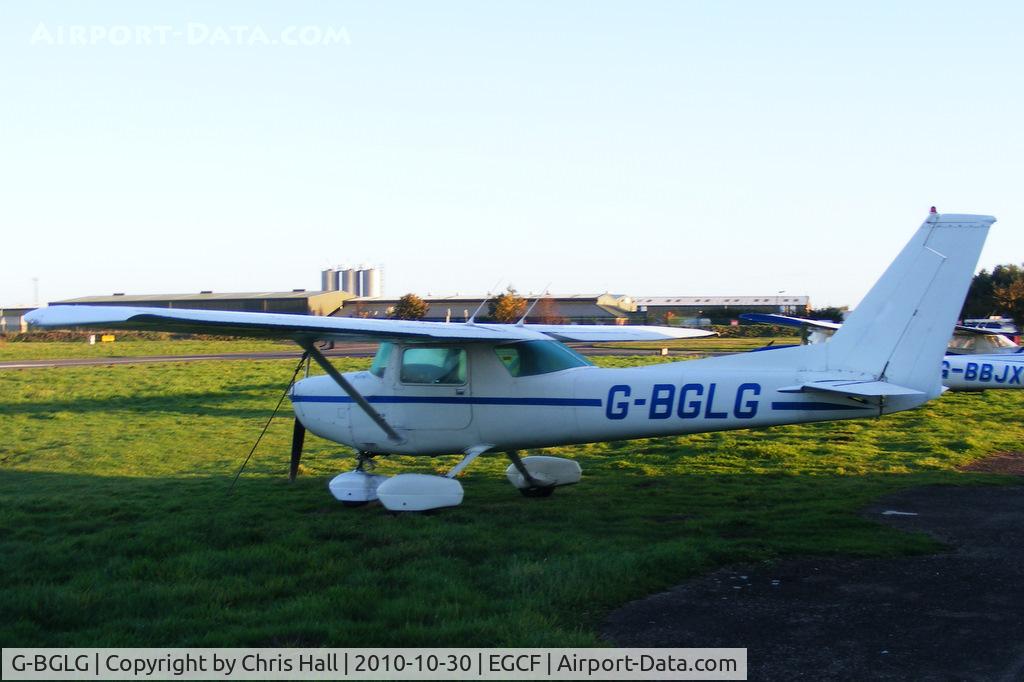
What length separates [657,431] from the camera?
925cm

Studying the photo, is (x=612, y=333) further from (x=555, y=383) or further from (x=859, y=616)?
(x=859, y=616)

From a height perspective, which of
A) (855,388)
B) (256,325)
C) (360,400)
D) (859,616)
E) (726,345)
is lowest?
(726,345)

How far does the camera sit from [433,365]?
10.1 m

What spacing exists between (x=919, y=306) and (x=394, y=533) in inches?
202

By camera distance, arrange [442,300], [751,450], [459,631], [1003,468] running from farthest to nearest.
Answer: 1. [442,300]
2. [751,450]
3. [1003,468]
4. [459,631]

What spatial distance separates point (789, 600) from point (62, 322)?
5457 millimetres

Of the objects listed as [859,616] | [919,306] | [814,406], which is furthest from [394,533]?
[919,306]

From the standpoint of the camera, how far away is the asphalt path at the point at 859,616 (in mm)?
4887

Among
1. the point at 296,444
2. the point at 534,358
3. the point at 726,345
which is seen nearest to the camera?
the point at 534,358

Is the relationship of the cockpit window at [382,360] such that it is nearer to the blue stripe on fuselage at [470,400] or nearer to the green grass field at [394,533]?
the blue stripe on fuselage at [470,400]

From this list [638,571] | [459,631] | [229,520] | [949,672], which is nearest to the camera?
[949,672]

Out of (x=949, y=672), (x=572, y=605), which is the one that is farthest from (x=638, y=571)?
(x=949, y=672)

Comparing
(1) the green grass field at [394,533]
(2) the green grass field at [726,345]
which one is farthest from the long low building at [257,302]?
(1) the green grass field at [394,533]

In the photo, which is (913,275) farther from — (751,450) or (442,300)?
(442,300)
